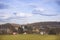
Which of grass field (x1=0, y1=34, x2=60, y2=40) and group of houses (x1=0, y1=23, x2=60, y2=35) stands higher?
group of houses (x1=0, y1=23, x2=60, y2=35)

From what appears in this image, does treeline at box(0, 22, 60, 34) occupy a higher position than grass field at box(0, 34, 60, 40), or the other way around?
treeline at box(0, 22, 60, 34)

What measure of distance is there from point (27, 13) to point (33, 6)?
12cm

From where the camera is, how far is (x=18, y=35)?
243 cm

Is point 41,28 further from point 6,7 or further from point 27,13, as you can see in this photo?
point 6,7

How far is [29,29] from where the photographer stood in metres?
2.46

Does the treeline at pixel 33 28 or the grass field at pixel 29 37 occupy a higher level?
the treeline at pixel 33 28

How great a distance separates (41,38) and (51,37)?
0.13 m

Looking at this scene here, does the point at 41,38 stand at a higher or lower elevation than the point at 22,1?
lower

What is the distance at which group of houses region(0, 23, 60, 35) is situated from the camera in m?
2.43

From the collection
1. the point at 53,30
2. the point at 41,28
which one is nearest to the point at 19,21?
the point at 41,28

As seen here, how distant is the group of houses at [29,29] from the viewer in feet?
7.98

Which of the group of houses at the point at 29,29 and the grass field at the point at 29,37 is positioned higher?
the group of houses at the point at 29,29

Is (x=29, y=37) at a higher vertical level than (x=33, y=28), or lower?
lower

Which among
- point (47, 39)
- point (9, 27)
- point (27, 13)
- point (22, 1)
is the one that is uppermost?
point (22, 1)
